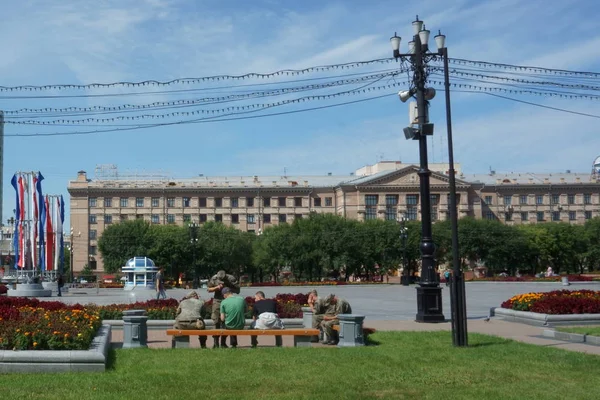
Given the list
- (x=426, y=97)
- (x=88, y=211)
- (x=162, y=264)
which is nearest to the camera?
(x=426, y=97)

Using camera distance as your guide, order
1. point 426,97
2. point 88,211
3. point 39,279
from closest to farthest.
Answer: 1. point 426,97
2. point 39,279
3. point 88,211

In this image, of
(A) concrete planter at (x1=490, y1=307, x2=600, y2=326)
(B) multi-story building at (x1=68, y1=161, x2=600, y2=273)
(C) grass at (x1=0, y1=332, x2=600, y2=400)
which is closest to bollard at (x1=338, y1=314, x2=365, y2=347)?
(C) grass at (x1=0, y1=332, x2=600, y2=400)

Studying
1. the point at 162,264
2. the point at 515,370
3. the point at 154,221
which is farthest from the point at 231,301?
the point at 154,221

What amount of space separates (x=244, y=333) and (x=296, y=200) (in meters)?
96.8

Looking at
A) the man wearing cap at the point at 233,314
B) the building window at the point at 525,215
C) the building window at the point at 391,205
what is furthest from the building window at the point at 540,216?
the man wearing cap at the point at 233,314

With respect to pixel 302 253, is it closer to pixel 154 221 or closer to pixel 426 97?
pixel 154 221

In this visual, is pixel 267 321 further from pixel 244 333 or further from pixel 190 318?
pixel 190 318

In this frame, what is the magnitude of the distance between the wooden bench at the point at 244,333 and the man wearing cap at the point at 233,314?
13.9 inches

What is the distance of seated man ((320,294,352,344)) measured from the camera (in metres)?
15.8

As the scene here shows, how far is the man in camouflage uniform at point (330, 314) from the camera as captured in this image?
51.7ft

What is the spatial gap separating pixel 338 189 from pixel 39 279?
71486 mm

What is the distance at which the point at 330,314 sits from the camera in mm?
16328

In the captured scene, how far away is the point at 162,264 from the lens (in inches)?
3410

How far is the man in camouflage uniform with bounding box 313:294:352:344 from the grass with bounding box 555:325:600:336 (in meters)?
4.90
